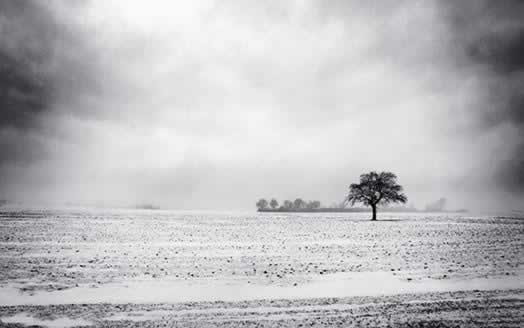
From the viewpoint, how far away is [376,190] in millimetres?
86875

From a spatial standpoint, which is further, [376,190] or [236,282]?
[376,190]

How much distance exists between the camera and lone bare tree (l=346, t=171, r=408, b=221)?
86.4 meters

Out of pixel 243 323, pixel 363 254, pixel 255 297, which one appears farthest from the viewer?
pixel 363 254

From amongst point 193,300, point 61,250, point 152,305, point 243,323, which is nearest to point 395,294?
point 243,323

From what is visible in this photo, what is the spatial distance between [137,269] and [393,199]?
77.0 m

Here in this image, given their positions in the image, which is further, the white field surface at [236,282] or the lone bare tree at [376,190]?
the lone bare tree at [376,190]

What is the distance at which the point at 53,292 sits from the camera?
1439 centimetres

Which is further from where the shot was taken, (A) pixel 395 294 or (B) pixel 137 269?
(B) pixel 137 269

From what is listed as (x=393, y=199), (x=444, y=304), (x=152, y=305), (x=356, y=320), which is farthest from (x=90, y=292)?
(x=393, y=199)

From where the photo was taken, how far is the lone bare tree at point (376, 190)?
86.4 m

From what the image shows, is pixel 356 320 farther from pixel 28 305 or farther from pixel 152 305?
pixel 28 305

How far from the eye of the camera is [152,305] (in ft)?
41.1

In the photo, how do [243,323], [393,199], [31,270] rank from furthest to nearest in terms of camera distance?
[393,199] < [31,270] < [243,323]

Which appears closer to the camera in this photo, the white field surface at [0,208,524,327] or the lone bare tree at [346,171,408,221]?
the white field surface at [0,208,524,327]
